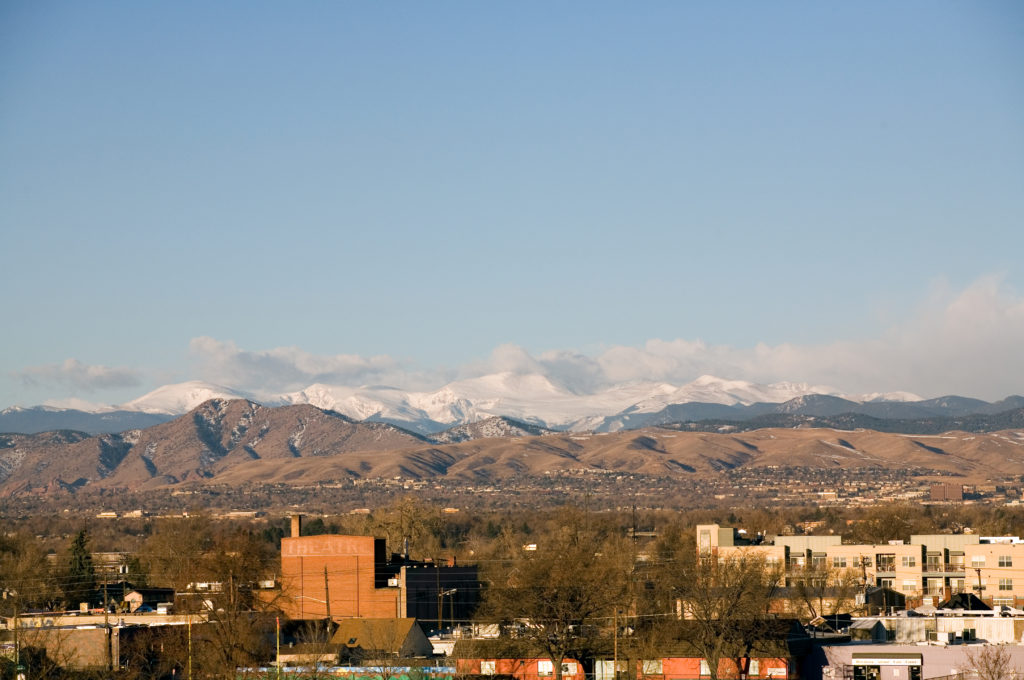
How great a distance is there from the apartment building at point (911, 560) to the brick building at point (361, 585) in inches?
994

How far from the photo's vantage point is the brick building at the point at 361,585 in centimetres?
11588

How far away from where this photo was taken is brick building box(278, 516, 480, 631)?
11588 cm

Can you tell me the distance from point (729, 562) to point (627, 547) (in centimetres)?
5247

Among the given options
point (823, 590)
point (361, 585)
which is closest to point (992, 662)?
point (823, 590)

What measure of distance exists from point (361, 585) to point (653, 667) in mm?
35172

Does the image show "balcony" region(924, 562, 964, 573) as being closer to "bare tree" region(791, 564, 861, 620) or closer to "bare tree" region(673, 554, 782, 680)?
"bare tree" region(791, 564, 861, 620)

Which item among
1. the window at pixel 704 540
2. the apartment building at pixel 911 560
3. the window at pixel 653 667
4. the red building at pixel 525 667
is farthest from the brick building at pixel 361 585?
the window at pixel 704 540

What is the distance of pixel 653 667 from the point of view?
8744cm

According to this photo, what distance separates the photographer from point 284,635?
10275 cm

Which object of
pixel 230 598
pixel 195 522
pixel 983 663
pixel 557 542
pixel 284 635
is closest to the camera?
pixel 983 663

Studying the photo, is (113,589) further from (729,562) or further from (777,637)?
(777,637)

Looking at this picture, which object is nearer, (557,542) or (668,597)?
(668,597)

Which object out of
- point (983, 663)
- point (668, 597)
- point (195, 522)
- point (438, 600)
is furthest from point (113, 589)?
point (983, 663)

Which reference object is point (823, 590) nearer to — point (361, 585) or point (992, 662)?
point (361, 585)
